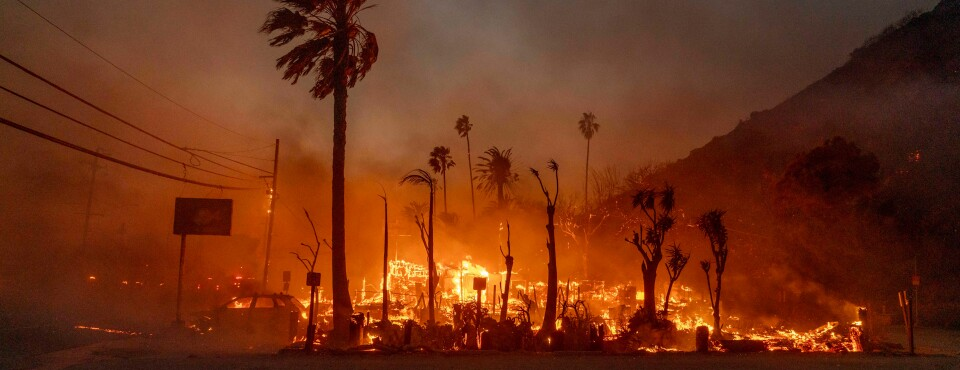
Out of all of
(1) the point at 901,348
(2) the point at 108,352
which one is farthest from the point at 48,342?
(1) the point at 901,348

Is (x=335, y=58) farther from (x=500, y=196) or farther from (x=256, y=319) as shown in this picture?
(x=500, y=196)

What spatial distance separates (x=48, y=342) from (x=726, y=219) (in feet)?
111

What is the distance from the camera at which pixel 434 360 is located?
602 inches

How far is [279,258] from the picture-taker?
61344 millimetres

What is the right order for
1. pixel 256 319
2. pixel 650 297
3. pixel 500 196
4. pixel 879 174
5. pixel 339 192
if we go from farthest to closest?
pixel 500 196
pixel 879 174
pixel 256 319
pixel 339 192
pixel 650 297

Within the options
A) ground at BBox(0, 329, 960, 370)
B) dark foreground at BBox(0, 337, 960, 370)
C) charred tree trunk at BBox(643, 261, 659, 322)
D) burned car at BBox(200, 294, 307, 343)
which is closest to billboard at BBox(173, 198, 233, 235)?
burned car at BBox(200, 294, 307, 343)

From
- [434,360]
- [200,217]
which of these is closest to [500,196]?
[200,217]

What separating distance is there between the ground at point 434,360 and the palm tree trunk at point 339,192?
12.4ft

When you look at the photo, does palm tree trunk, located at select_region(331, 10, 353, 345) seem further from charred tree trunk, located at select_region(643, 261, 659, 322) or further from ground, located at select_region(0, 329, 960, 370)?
charred tree trunk, located at select_region(643, 261, 659, 322)

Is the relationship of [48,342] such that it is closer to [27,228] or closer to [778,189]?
[778,189]

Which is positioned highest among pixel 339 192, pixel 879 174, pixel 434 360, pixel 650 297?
pixel 879 174

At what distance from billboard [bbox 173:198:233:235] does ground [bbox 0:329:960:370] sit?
10.2 metres

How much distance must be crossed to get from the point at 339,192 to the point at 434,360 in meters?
7.93

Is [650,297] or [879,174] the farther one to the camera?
[879,174]
